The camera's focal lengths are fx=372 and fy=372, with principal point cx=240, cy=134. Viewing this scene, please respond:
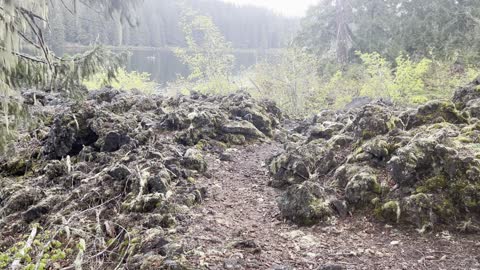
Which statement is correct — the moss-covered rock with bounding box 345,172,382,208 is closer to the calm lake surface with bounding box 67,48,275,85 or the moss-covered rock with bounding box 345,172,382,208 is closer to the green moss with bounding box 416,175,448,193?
the green moss with bounding box 416,175,448,193

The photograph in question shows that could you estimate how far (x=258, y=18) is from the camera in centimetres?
9100

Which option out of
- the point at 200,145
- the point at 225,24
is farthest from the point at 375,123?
the point at 225,24

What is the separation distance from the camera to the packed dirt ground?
3396 millimetres

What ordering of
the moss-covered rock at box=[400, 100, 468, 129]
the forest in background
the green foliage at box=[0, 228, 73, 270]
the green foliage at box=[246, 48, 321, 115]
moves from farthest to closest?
the forest in background, the green foliage at box=[246, 48, 321, 115], the moss-covered rock at box=[400, 100, 468, 129], the green foliage at box=[0, 228, 73, 270]

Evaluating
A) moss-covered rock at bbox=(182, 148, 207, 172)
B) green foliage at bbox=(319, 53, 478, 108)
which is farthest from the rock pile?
green foliage at bbox=(319, 53, 478, 108)

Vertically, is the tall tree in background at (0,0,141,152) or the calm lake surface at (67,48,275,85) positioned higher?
the tall tree in background at (0,0,141,152)

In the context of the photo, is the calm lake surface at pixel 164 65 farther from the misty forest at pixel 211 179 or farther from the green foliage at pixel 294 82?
the misty forest at pixel 211 179

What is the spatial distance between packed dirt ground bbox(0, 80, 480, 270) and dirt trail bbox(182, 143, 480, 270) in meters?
0.01

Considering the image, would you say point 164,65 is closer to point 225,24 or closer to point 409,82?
point 225,24

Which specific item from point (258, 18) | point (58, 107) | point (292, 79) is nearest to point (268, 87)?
point (292, 79)

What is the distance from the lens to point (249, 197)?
16.6ft

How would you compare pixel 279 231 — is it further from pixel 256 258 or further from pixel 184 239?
pixel 184 239

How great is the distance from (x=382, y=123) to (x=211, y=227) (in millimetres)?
2958

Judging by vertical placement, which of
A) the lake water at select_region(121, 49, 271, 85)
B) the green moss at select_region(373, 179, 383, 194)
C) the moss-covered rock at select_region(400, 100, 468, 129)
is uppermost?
the moss-covered rock at select_region(400, 100, 468, 129)
